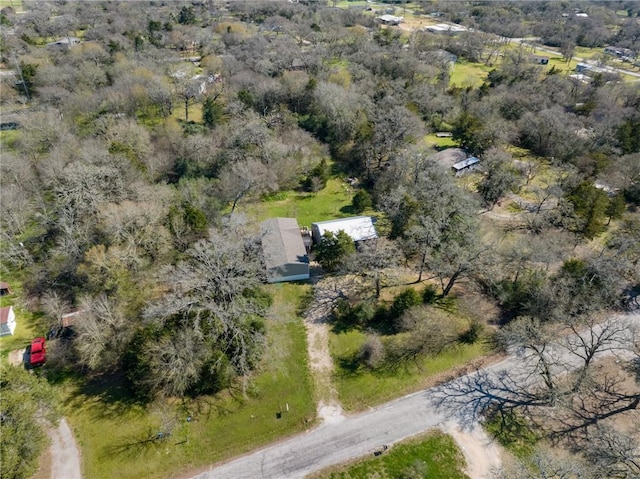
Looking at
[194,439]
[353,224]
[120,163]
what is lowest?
[194,439]

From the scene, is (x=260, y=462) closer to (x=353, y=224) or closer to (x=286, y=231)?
(x=286, y=231)

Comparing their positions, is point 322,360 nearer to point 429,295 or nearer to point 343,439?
point 343,439

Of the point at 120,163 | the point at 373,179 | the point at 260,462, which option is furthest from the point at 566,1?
the point at 260,462

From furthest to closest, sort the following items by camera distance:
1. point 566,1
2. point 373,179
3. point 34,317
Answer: point 566,1
point 373,179
point 34,317

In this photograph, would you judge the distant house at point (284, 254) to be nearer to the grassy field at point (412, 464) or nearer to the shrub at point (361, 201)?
the shrub at point (361, 201)

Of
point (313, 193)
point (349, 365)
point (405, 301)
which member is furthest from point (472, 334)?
point (313, 193)

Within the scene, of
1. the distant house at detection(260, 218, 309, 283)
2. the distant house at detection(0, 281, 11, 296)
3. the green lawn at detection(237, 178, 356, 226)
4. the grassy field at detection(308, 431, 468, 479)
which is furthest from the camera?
the green lawn at detection(237, 178, 356, 226)

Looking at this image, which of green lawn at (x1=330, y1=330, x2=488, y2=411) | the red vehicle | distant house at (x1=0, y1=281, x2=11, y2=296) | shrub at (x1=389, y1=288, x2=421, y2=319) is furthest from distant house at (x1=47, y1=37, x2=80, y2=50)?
shrub at (x1=389, y1=288, x2=421, y2=319)

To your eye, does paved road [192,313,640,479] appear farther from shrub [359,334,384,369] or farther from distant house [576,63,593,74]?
distant house [576,63,593,74]
